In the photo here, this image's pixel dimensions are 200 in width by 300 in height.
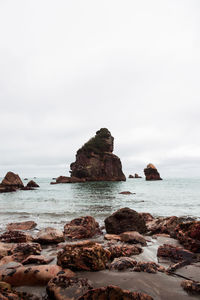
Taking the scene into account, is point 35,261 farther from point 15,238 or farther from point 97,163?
point 97,163

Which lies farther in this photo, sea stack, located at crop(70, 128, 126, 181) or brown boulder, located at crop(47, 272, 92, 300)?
sea stack, located at crop(70, 128, 126, 181)

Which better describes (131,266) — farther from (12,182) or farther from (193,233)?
(12,182)

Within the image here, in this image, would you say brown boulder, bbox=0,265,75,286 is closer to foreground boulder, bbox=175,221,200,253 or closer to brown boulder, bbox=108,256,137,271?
brown boulder, bbox=108,256,137,271

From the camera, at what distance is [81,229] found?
7.73 metres

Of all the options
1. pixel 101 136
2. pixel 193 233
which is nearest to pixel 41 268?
pixel 193 233

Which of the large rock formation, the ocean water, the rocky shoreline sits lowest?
the ocean water

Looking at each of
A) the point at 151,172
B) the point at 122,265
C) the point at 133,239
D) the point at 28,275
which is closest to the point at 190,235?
the point at 133,239

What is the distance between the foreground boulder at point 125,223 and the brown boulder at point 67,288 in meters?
4.99

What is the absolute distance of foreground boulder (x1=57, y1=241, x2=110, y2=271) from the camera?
12.8 ft

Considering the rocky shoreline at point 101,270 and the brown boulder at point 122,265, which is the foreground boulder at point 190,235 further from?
the brown boulder at point 122,265

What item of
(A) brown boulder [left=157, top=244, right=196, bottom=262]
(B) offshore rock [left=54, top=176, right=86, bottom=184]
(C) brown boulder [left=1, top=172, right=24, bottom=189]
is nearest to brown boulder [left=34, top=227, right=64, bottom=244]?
(A) brown boulder [left=157, top=244, right=196, bottom=262]

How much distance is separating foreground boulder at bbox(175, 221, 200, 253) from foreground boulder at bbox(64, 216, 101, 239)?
131 inches

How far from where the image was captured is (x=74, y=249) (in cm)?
423

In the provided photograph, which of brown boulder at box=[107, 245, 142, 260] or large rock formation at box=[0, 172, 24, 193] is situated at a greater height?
large rock formation at box=[0, 172, 24, 193]
